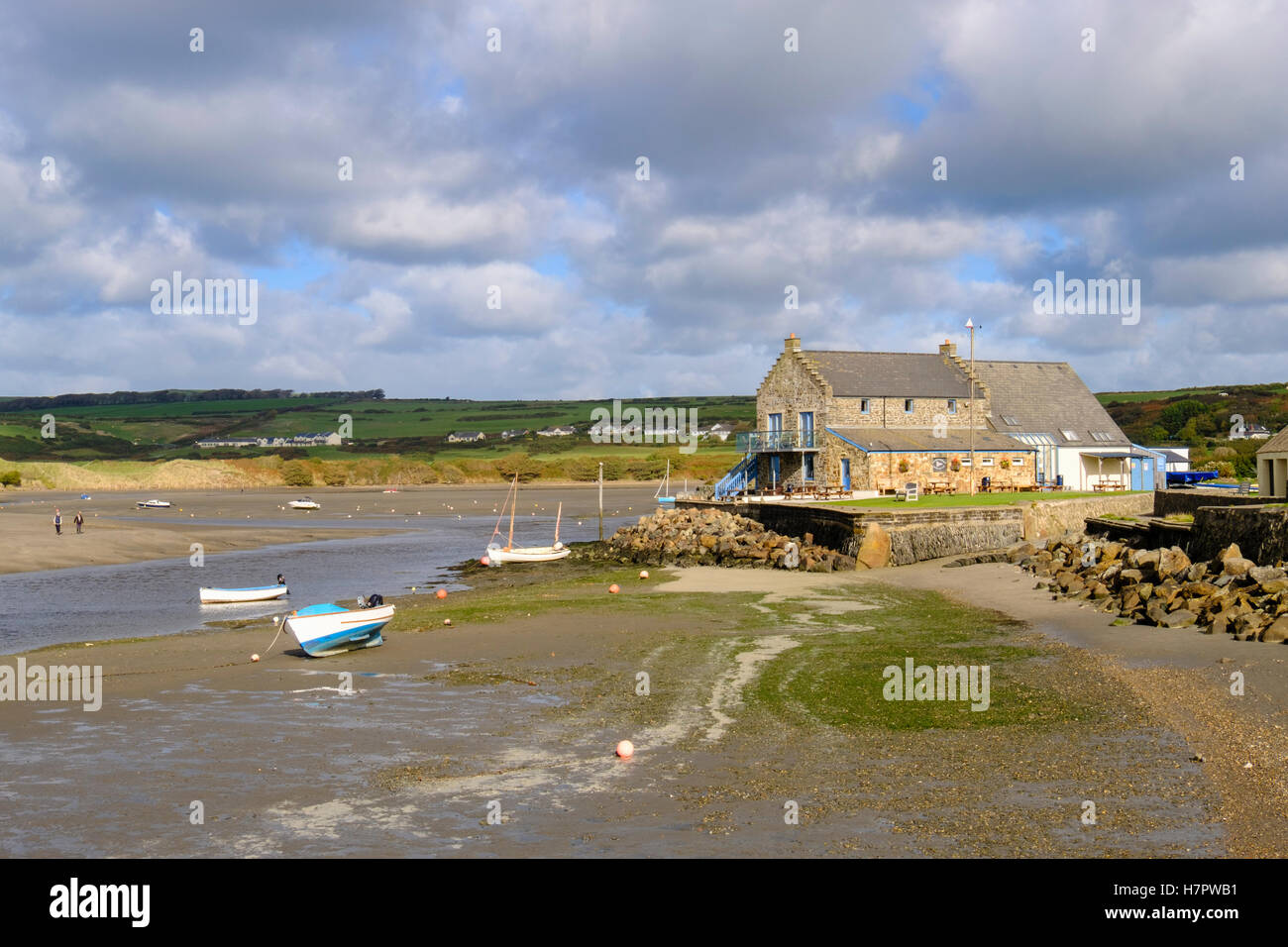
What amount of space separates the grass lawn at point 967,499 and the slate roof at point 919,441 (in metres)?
2.92

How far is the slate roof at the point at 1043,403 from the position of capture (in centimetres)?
5988

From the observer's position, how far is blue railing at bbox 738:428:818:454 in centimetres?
5600

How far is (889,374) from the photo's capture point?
58.7 metres

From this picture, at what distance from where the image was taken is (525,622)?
27922 mm

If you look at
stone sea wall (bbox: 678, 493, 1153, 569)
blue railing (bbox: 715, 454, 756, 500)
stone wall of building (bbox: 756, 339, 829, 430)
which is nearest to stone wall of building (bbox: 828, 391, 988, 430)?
stone wall of building (bbox: 756, 339, 829, 430)

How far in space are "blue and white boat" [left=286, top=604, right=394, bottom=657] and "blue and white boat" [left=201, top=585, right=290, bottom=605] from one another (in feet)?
38.1

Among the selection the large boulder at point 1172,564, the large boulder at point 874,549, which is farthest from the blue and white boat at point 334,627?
the large boulder at point 874,549

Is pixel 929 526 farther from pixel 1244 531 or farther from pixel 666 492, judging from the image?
pixel 666 492

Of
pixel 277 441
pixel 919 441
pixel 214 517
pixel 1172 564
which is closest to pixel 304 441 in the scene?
pixel 277 441

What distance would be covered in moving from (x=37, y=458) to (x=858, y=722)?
156m

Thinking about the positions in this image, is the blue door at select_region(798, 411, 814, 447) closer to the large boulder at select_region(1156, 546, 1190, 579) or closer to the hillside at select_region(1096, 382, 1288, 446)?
the large boulder at select_region(1156, 546, 1190, 579)

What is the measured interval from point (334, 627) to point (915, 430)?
40003 mm
